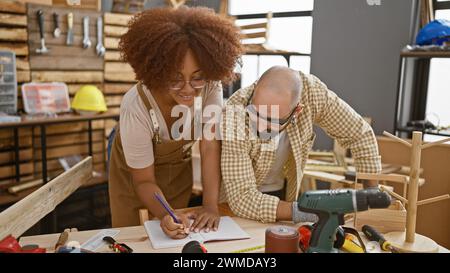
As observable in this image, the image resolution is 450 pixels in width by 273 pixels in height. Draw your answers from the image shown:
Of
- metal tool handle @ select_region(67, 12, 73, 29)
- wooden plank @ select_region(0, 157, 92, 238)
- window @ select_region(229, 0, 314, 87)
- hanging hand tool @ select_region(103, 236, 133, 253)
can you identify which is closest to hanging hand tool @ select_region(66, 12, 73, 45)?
metal tool handle @ select_region(67, 12, 73, 29)

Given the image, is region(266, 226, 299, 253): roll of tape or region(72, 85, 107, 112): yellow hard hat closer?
region(266, 226, 299, 253): roll of tape

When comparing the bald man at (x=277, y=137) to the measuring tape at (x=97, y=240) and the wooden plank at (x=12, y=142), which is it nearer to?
the measuring tape at (x=97, y=240)

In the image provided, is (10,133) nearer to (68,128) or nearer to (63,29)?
(68,128)

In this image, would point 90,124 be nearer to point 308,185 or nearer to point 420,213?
point 308,185

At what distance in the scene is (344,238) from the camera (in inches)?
41.8

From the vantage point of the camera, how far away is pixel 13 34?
9.41 feet

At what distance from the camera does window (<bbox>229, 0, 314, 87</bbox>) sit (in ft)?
4.43

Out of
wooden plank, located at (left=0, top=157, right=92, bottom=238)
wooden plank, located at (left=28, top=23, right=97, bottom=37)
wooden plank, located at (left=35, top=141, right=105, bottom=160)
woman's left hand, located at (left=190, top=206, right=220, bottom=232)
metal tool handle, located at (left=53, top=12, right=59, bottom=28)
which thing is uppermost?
metal tool handle, located at (left=53, top=12, right=59, bottom=28)

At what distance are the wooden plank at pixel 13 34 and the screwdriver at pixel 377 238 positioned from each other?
2.62 meters

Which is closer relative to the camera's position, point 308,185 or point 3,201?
point 308,185

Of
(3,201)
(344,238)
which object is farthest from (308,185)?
(3,201)

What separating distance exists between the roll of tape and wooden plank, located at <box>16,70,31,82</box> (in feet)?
8.64

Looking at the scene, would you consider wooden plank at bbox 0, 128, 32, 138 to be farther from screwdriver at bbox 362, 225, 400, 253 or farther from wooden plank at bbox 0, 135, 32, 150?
screwdriver at bbox 362, 225, 400, 253
